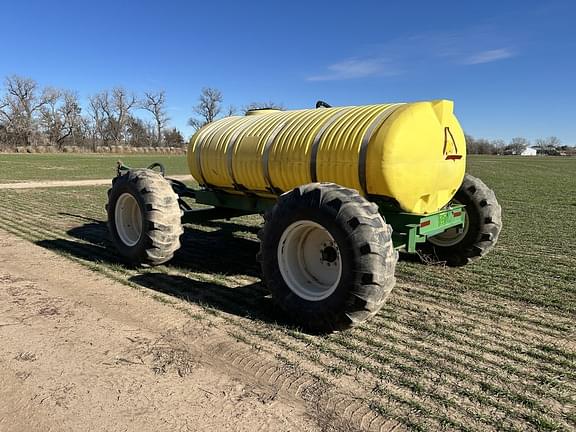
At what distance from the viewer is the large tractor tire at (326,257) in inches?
143

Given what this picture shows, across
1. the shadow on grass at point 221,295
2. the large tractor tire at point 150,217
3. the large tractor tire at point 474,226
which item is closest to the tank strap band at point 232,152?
the large tractor tire at point 150,217

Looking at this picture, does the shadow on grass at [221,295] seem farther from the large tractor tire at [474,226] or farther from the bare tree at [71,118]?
the bare tree at [71,118]

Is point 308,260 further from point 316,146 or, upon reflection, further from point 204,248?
point 204,248

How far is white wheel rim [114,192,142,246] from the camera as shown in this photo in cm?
624

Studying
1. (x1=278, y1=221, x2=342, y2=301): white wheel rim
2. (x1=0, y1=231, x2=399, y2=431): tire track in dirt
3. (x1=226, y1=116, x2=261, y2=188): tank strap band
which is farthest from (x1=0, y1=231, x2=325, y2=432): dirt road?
(x1=226, y1=116, x2=261, y2=188): tank strap band

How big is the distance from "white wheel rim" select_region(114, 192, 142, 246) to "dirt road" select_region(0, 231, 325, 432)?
1.38m

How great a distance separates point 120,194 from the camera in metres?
6.11

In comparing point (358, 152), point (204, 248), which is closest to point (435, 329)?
point (358, 152)

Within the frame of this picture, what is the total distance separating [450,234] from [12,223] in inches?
330

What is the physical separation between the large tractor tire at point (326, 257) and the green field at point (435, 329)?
254mm

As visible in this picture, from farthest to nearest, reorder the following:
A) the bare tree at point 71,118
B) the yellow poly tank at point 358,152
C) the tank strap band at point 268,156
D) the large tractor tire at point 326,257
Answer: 1. the bare tree at point 71,118
2. the tank strap band at point 268,156
3. the yellow poly tank at point 358,152
4. the large tractor tire at point 326,257

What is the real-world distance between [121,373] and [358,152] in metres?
2.86

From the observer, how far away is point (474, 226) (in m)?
5.78

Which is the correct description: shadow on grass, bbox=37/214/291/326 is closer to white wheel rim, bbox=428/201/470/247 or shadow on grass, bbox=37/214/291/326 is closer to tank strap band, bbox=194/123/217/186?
tank strap band, bbox=194/123/217/186
